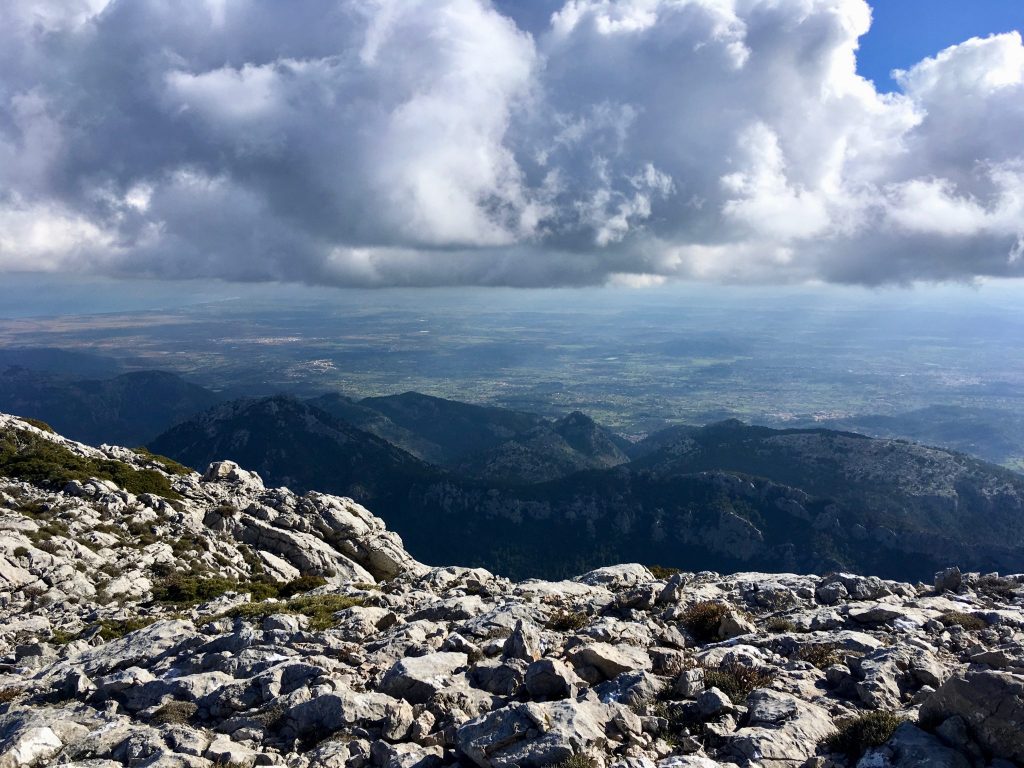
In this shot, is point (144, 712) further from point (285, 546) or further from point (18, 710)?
point (285, 546)

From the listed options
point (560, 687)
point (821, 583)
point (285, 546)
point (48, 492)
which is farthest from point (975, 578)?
point (48, 492)

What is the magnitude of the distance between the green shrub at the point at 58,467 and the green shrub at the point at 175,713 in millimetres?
42552

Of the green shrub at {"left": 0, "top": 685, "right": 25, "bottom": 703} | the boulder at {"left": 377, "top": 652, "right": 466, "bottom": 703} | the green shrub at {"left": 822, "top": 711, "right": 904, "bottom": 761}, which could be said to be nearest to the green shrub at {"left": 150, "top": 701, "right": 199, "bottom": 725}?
the boulder at {"left": 377, "top": 652, "right": 466, "bottom": 703}

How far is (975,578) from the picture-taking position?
31.7 meters

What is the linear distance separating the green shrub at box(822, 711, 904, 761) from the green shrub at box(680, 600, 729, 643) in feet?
29.5

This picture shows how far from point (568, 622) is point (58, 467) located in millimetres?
51593

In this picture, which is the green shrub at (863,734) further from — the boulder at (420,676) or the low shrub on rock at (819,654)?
the boulder at (420,676)

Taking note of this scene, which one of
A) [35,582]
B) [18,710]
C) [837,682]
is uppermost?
[837,682]

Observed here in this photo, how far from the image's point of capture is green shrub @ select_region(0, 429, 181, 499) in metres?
50.2

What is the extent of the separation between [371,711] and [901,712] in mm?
14465

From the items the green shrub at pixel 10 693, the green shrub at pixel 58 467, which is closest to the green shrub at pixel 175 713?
the green shrub at pixel 10 693

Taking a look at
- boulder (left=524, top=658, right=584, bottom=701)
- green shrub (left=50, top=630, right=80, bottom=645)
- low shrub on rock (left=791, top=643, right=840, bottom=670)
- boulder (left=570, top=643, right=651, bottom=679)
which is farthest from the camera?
green shrub (left=50, top=630, right=80, bottom=645)

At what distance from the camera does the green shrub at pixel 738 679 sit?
1669 cm

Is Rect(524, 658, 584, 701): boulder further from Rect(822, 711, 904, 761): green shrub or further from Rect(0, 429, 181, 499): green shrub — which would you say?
Rect(0, 429, 181, 499): green shrub
